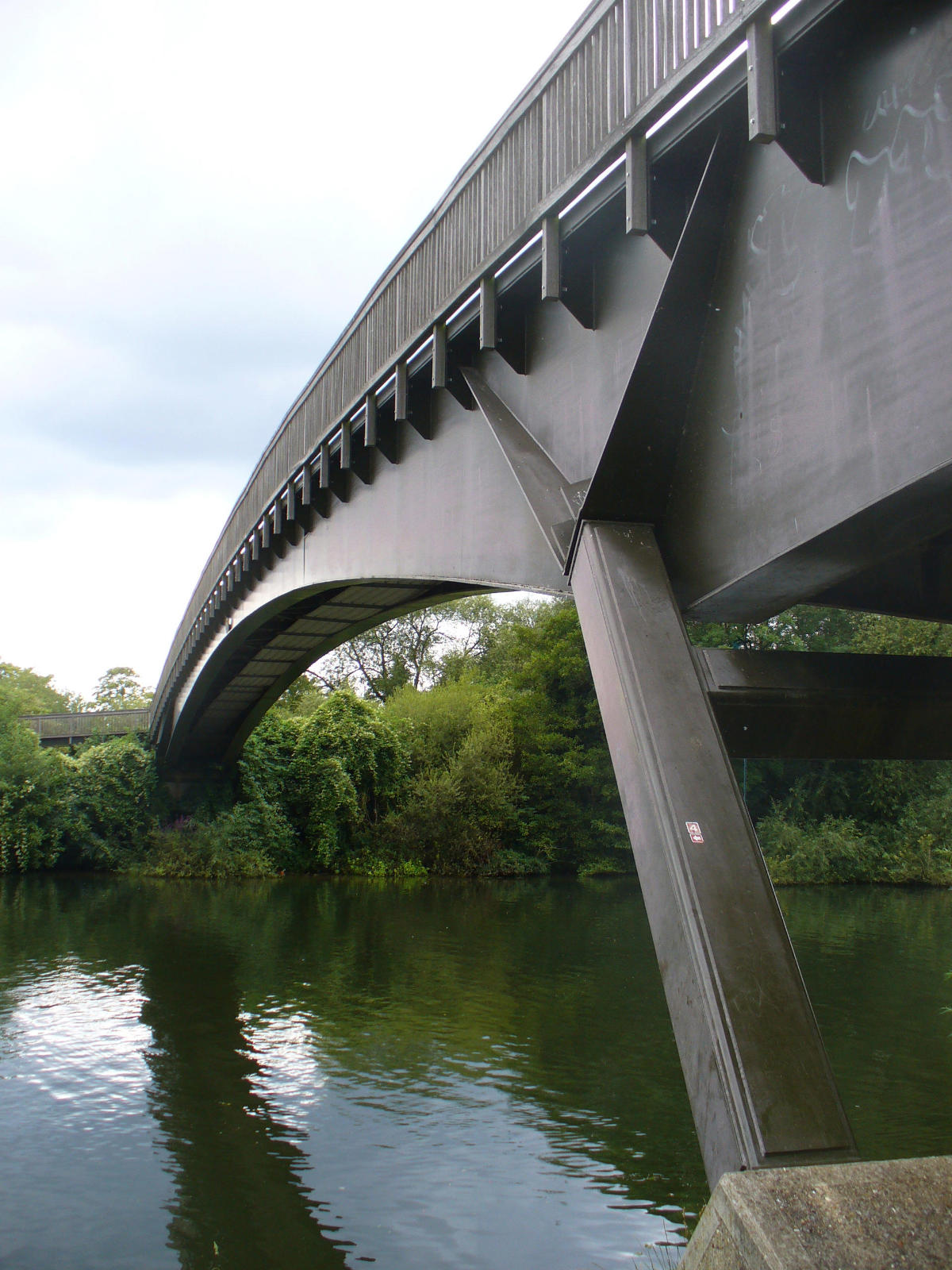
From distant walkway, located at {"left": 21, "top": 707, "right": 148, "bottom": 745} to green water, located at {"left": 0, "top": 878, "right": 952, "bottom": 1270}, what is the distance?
1441cm

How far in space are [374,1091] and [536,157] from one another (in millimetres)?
7259

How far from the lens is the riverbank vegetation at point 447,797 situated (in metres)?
27.8

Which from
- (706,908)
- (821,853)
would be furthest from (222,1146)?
(821,853)

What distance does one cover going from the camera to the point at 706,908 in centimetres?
338

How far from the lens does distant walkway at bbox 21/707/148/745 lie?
30.8 metres

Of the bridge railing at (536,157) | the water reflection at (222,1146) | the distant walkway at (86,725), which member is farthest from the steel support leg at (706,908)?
the distant walkway at (86,725)

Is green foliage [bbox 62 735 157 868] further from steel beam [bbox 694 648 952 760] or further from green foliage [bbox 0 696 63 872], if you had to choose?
steel beam [bbox 694 648 952 760]

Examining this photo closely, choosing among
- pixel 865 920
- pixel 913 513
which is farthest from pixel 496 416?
pixel 865 920

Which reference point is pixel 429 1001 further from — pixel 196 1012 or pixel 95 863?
pixel 95 863

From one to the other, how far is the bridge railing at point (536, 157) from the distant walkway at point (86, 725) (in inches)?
910

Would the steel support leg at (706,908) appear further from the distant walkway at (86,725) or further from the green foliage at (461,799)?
the distant walkway at (86,725)

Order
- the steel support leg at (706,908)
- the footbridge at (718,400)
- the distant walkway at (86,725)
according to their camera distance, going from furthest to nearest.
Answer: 1. the distant walkway at (86,725)
2. the footbridge at (718,400)
3. the steel support leg at (706,908)

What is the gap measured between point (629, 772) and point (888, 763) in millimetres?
30576

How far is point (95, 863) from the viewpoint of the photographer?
2819 centimetres
